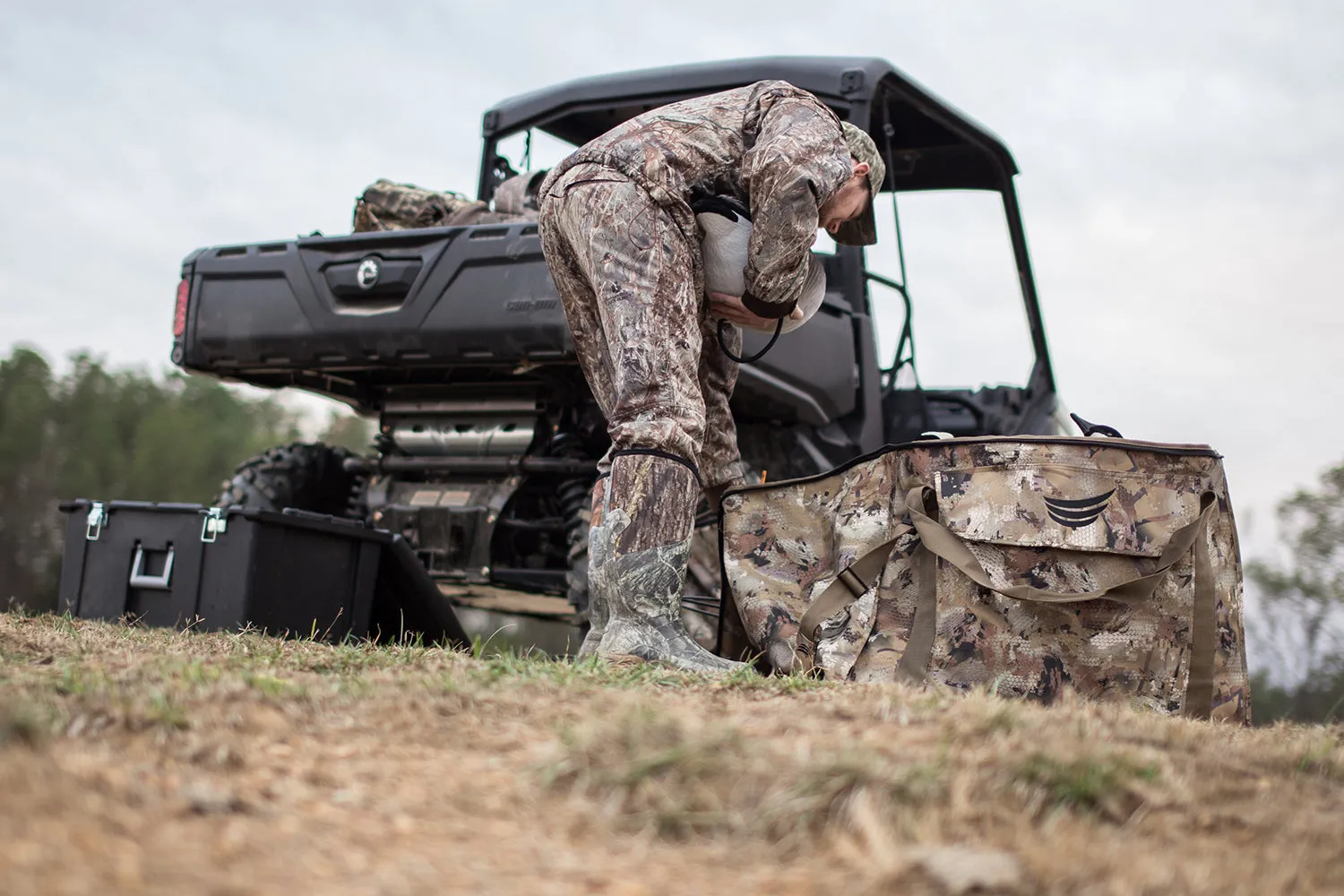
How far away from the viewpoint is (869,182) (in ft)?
10.9

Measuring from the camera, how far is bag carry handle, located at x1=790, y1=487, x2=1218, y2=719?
283 centimetres

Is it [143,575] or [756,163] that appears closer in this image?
[756,163]

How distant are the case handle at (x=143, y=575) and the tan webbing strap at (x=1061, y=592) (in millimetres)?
2350

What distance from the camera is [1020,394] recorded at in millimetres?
6605

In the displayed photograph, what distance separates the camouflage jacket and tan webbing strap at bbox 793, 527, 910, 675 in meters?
0.66

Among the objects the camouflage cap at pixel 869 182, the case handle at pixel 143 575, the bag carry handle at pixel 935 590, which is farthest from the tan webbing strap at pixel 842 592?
the case handle at pixel 143 575

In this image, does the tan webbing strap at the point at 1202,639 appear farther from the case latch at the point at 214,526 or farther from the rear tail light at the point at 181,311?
the rear tail light at the point at 181,311

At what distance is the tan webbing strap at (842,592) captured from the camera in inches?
119

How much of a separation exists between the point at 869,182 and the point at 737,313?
54 centimetres

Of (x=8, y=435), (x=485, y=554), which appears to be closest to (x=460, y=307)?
(x=485, y=554)

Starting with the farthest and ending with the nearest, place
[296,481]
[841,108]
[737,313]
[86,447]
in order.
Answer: [86,447] < [296,481] < [841,108] < [737,313]

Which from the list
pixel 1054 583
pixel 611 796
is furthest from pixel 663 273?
pixel 611 796

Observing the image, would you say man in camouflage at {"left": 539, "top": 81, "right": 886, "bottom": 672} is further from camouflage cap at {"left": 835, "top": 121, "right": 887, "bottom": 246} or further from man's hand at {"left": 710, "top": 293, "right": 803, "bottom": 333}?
camouflage cap at {"left": 835, "top": 121, "right": 887, "bottom": 246}

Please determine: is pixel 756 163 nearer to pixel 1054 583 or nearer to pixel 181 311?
pixel 1054 583
